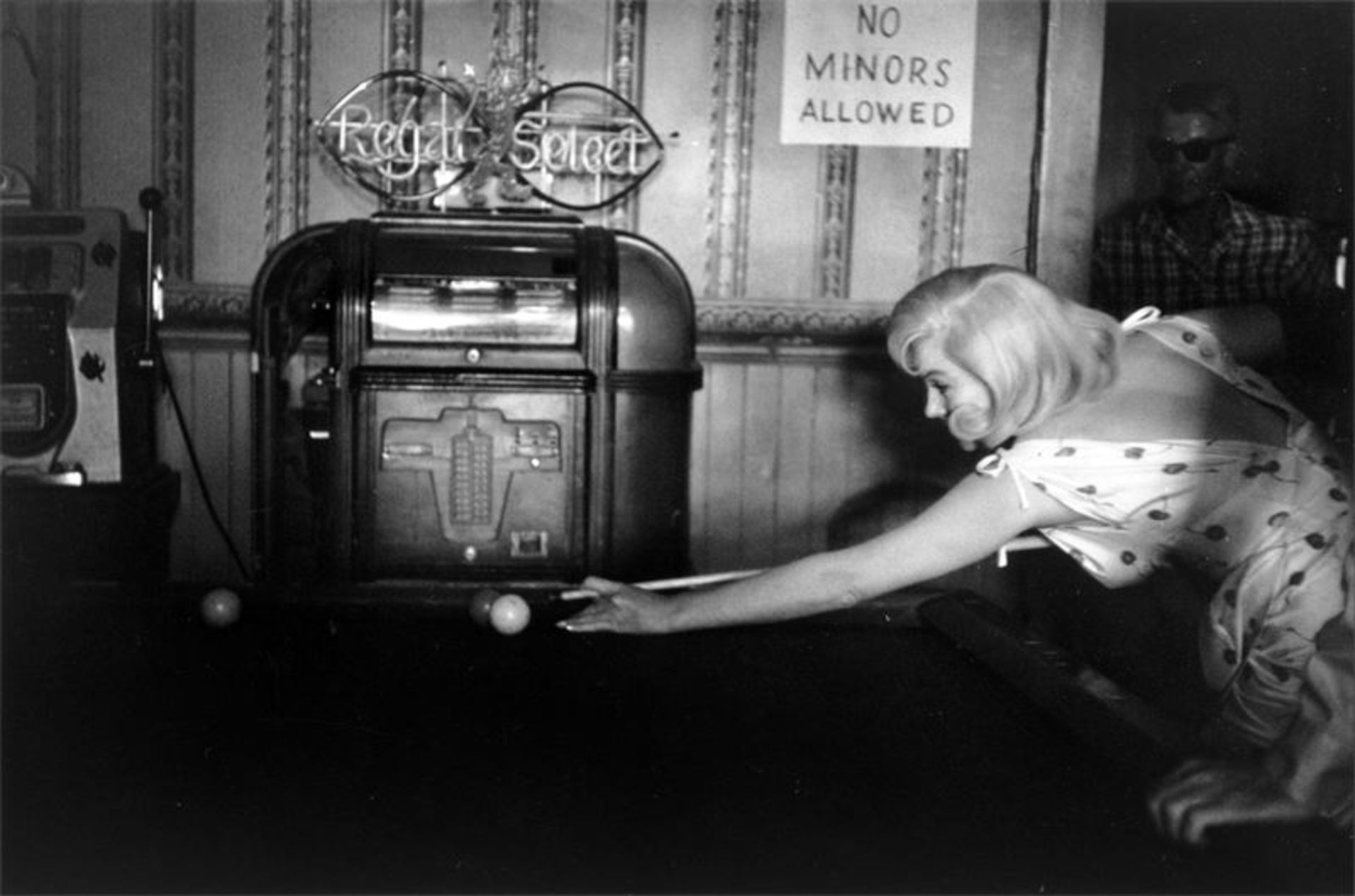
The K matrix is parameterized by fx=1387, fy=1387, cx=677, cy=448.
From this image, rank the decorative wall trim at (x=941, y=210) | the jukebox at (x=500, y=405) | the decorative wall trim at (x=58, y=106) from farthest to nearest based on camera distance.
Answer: the decorative wall trim at (x=941, y=210) → the decorative wall trim at (x=58, y=106) → the jukebox at (x=500, y=405)

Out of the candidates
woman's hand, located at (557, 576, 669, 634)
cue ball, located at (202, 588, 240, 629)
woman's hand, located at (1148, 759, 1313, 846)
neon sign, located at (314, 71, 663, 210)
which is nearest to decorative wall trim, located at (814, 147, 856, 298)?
neon sign, located at (314, 71, 663, 210)

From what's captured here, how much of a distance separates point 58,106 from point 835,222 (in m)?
2.20

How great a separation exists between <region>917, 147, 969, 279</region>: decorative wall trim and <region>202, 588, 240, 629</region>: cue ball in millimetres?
2464

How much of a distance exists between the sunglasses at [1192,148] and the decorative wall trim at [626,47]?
1413 mm

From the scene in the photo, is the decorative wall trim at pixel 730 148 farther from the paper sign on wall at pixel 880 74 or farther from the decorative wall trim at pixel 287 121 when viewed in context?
the decorative wall trim at pixel 287 121

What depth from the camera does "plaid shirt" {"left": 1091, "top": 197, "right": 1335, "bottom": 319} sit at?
3570 millimetres

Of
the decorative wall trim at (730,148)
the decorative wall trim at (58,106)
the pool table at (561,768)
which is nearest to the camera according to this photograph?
the pool table at (561,768)

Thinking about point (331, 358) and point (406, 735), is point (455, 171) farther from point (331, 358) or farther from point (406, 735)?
point (406, 735)

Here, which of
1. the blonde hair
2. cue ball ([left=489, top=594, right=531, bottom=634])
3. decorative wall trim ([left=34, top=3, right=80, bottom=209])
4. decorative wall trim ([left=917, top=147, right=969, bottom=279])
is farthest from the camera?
decorative wall trim ([left=917, top=147, right=969, bottom=279])

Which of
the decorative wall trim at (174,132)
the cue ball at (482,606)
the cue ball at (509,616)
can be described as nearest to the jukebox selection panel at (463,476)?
the decorative wall trim at (174,132)

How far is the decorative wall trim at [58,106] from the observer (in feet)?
12.5

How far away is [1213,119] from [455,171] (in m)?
2.02

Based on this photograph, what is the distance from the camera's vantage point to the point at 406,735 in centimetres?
153

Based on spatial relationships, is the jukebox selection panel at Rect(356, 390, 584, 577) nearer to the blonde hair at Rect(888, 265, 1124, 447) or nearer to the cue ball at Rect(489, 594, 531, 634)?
the cue ball at Rect(489, 594, 531, 634)
